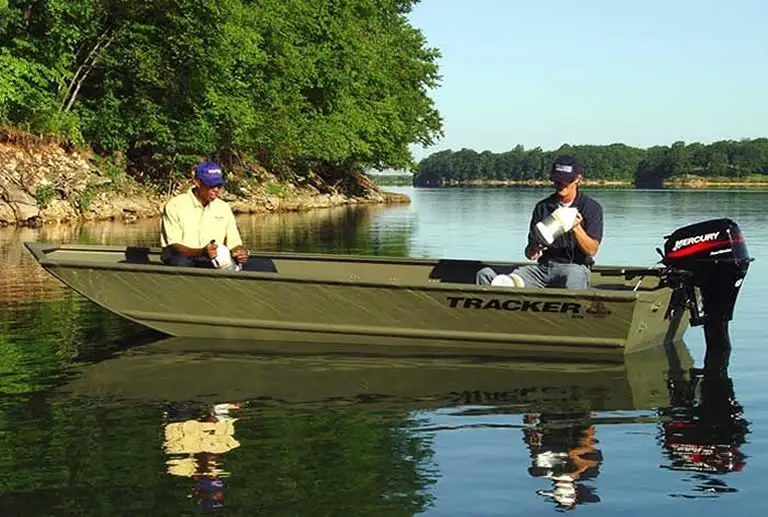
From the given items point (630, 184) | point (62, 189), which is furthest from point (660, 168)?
point (62, 189)

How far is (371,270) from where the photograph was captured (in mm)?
12438

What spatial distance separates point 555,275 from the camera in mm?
9633

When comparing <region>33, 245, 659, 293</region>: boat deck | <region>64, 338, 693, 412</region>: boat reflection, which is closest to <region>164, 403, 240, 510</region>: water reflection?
<region>64, 338, 693, 412</region>: boat reflection

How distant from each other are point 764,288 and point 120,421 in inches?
435

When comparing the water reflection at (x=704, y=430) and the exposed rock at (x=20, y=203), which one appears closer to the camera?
the water reflection at (x=704, y=430)

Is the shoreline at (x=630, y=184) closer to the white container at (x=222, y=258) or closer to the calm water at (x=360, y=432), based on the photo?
the white container at (x=222, y=258)

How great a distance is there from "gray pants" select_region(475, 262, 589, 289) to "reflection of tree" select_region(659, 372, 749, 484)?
1.31 metres

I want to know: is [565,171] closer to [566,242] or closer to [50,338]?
[566,242]

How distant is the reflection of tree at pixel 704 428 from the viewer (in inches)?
241

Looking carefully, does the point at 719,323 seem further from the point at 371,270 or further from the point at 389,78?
the point at 389,78

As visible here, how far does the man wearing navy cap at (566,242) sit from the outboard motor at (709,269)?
2.59 ft

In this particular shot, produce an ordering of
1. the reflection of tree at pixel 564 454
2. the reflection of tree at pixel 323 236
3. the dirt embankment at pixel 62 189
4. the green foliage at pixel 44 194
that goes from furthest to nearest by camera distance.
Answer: the green foliage at pixel 44 194 → the dirt embankment at pixel 62 189 → the reflection of tree at pixel 323 236 → the reflection of tree at pixel 564 454

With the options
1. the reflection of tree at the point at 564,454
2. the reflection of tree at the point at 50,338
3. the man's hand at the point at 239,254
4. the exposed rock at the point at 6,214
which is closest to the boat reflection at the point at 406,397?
the reflection of tree at the point at 564,454

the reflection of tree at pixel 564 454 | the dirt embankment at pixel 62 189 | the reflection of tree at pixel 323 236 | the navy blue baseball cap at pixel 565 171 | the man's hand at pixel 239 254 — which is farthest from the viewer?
the dirt embankment at pixel 62 189
